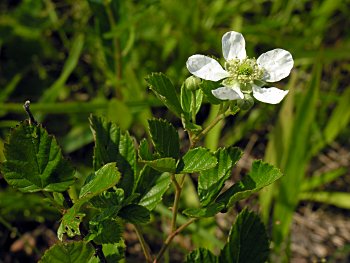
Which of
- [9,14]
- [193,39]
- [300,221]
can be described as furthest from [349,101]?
[9,14]

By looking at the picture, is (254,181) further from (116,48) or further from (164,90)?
(116,48)

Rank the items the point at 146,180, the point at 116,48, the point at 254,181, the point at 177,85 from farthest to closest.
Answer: the point at 177,85
the point at 116,48
the point at 146,180
the point at 254,181

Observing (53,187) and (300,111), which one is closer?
(53,187)

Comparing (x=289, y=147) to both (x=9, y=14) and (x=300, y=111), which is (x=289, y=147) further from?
(x=9, y=14)

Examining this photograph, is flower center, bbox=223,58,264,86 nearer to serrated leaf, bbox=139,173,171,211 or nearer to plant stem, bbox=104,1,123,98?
serrated leaf, bbox=139,173,171,211

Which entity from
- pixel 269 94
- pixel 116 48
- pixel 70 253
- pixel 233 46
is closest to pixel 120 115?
pixel 116 48

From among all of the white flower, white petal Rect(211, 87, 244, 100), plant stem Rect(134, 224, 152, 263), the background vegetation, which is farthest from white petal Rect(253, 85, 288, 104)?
the background vegetation
